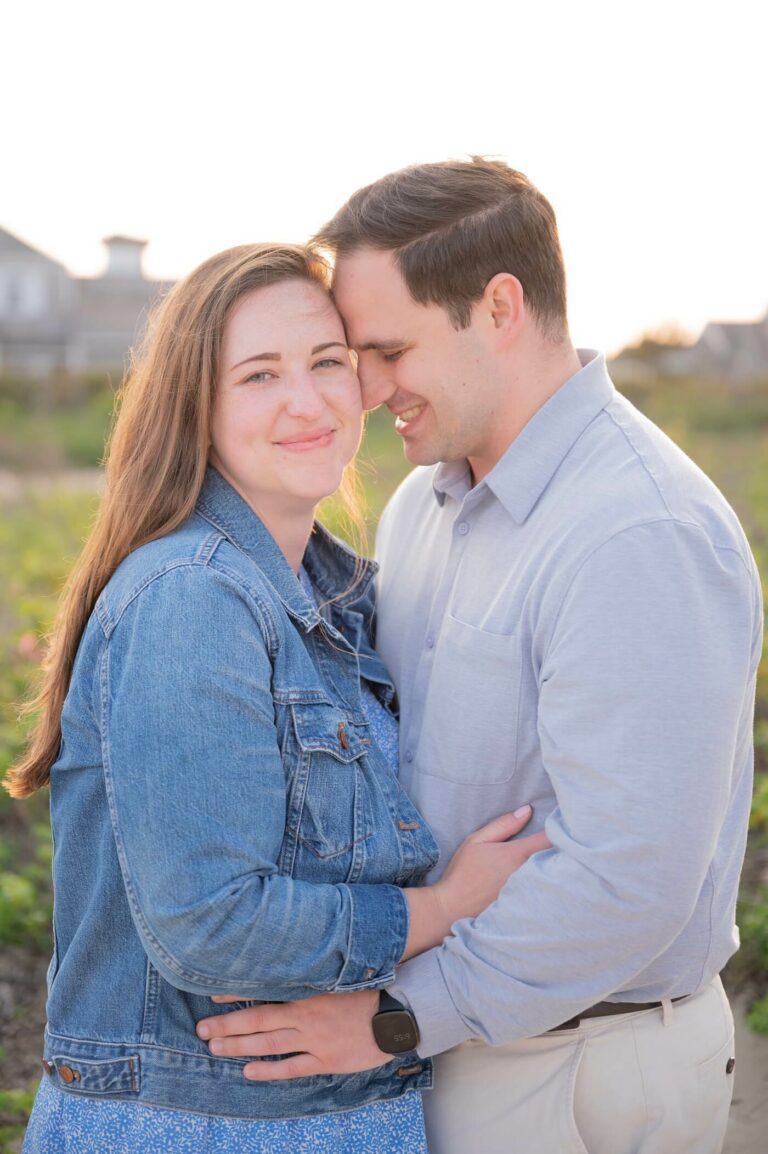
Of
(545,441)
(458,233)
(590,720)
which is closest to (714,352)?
(458,233)

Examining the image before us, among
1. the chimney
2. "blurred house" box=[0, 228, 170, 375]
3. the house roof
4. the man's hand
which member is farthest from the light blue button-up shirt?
the chimney

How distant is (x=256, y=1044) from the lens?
2.12 meters

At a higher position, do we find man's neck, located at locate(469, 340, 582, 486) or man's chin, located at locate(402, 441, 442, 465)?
man's neck, located at locate(469, 340, 582, 486)

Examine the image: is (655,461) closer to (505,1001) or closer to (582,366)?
(582,366)

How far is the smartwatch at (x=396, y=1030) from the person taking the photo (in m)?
2.15

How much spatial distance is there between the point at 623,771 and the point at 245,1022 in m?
0.84

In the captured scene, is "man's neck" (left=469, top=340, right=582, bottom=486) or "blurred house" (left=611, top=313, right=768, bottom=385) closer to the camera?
"man's neck" (left=469, top=340, right=582, bottom=486)

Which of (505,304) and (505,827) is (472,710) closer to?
(505,827)

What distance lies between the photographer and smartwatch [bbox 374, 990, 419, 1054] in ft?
7.06

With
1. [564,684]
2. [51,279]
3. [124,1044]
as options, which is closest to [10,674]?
[124,1044]

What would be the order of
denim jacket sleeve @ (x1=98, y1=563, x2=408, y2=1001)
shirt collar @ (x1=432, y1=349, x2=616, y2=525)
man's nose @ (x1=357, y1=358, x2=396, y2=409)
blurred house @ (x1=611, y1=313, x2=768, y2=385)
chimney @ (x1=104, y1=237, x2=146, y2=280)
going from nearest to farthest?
denim jacket sleeve @ (x1=98, y1=563, x2=408, y2=1001) < shirt collar @ (x1=432, y1=349, x2=616, y2=525) < man's nose @ (x1=357, y1=358, x2=396, y2=409) < chimney @ (x1=104, y1=237, x2=146, y2=280) < blurred house @ (x1=611, y1=313, x2=768, y2=385)

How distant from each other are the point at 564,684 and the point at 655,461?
0.47 metres

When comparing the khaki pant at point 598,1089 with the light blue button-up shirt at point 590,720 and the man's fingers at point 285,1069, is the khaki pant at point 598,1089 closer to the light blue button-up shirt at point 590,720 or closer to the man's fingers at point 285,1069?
the light blue button-up shirt at point 590,720

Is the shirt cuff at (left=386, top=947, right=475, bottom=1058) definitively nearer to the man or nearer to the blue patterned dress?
the man
